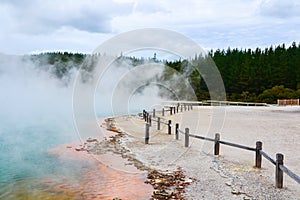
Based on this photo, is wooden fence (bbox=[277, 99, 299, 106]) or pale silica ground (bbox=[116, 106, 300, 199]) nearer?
pale silica ground (bbox=[116, 106, 300, 199])

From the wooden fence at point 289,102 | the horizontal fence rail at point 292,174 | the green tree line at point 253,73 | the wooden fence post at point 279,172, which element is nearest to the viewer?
the horizontal fence rail at point 292,174

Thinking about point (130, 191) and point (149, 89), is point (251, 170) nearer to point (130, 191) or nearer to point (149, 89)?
point (130, 191)

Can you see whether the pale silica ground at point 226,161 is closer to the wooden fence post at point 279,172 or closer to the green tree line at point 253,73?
the wooden fence post at point 279,172

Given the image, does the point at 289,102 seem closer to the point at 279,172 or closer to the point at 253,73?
the point at 253,73

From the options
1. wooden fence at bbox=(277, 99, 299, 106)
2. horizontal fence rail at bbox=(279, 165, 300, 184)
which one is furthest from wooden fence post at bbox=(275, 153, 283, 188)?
wooden fence at bbox=(277, 99, 299, 106)

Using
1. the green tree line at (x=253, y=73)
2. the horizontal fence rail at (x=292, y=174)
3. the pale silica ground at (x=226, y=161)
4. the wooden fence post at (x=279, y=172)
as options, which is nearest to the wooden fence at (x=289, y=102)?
the green tree line at (x=253, y=73)

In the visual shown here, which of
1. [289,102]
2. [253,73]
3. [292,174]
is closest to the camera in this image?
[292,174]

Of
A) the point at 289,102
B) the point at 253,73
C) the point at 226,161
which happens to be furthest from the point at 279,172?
the point at 253,73

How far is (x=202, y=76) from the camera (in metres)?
44.2

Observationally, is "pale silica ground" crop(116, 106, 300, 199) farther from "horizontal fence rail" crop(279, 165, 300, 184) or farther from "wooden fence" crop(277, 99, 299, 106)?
"wooden fence" crop(277, 99, 299, 106)

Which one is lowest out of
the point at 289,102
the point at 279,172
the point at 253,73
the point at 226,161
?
the point at 226,161

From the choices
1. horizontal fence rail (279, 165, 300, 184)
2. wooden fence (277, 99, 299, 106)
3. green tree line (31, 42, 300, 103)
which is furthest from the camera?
green tree line (31, 42, 300, 103)

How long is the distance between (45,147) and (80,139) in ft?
6.50

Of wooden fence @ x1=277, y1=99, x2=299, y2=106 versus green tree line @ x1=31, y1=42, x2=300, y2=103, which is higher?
green tree line @ x1=31, y1=42, x2=300, y2=103
